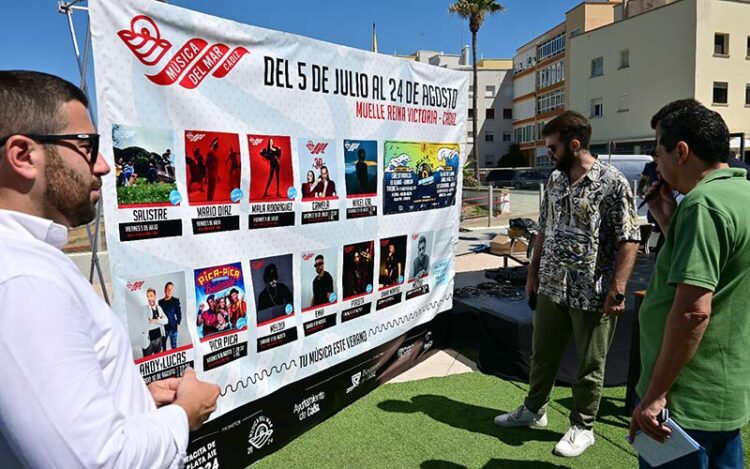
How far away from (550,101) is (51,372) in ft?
167

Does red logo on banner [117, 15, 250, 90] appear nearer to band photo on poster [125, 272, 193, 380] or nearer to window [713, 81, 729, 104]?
band photo on poster [125, 272, 193, 380]

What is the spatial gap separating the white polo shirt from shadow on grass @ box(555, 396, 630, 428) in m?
3.50

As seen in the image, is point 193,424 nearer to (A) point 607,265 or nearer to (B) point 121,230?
(B) point 121,230

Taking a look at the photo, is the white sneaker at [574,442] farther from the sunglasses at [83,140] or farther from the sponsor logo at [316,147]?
the sunglasses at [83,140]

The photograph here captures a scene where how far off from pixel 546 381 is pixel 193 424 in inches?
109

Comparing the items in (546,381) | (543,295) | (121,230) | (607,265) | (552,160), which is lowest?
(546,381)

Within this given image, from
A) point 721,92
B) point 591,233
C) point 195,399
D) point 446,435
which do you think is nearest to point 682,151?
point 591,233

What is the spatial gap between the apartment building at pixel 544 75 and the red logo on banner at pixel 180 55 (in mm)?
37062

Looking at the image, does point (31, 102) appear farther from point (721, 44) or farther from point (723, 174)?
point (721, 44)

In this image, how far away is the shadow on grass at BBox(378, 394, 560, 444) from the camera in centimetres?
350

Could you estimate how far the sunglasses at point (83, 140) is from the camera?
1087 millimetres

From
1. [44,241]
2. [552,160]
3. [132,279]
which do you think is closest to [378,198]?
[552,160]

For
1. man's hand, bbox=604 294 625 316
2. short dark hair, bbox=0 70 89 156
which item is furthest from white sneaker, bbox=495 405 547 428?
short dark hair, bbox=0 70 89 156

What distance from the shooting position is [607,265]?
10.5 ft
